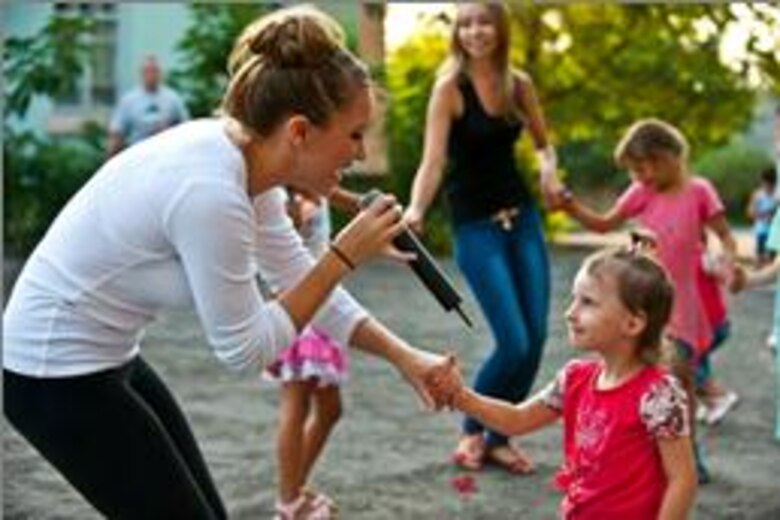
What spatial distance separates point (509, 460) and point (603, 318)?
2.44 meters

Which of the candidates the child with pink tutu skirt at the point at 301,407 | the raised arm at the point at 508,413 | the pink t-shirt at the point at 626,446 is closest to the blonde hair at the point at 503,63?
the child with pink tutu skirt at the point at 301,407

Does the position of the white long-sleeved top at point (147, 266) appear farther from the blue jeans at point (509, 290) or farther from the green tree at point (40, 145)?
the green tree at point (40, 145)

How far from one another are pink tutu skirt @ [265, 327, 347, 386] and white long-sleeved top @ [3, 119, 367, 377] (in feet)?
5.73

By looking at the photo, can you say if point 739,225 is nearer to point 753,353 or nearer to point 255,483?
point 753,353

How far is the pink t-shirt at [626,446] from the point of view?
3.21m

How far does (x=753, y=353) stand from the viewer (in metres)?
9.16

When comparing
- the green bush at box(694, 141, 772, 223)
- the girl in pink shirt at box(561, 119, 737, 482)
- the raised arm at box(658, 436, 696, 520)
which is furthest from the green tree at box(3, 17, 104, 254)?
the green bush at box(694, 141, 772, 223)

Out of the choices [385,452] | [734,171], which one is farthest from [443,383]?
[734,171]

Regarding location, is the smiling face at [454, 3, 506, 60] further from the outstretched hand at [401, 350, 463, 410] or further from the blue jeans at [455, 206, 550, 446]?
the outstretched hand at [401, 350, 463, 410]

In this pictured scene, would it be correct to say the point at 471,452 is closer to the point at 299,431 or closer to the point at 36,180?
the point at 299,431

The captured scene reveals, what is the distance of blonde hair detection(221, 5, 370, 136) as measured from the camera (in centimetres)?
294

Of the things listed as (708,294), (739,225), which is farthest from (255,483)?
(739,225)

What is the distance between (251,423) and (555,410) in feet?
11.0

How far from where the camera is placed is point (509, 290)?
18.3 feet
